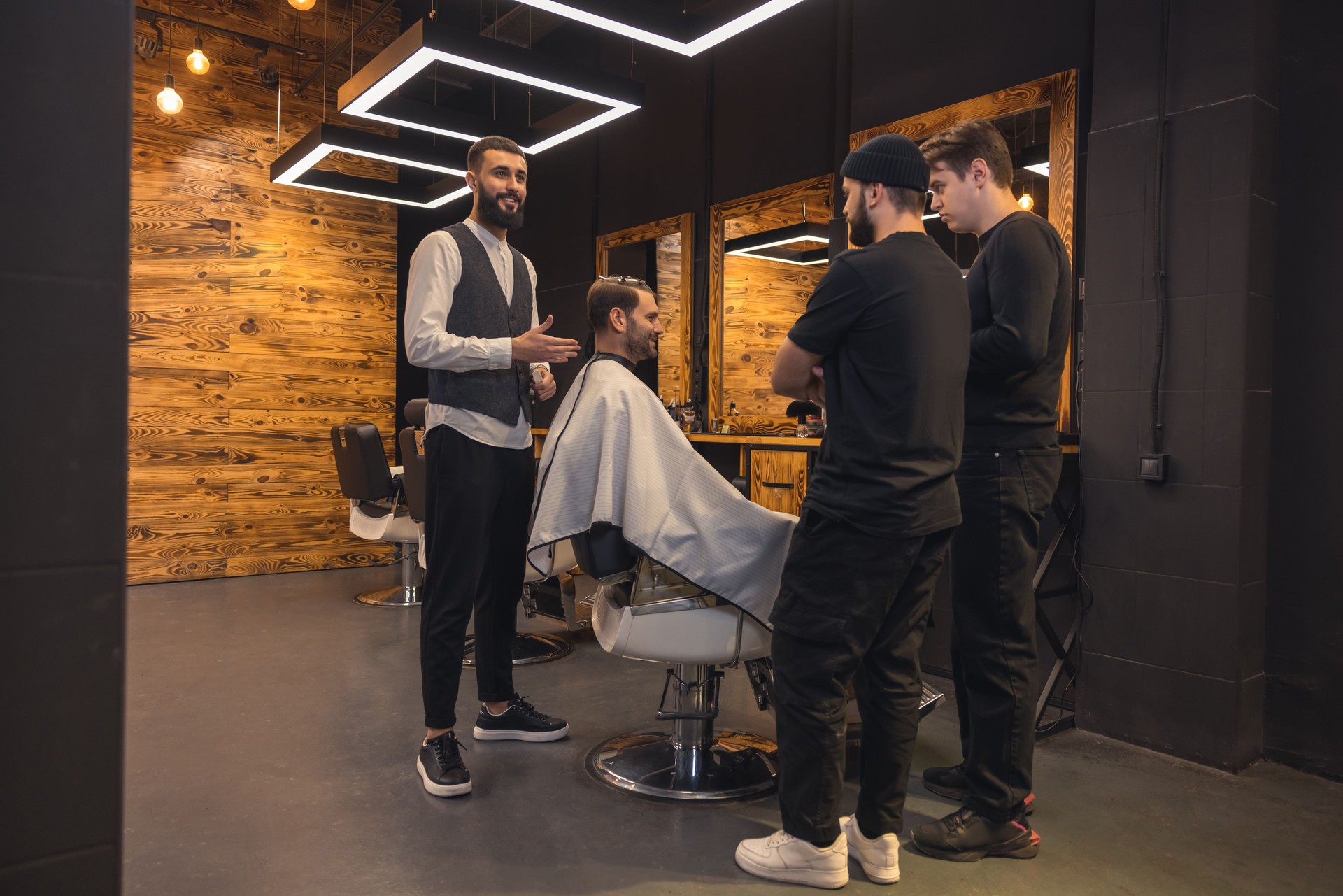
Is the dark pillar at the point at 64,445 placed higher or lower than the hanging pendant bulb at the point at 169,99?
lower

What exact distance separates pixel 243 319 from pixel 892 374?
4.68 m

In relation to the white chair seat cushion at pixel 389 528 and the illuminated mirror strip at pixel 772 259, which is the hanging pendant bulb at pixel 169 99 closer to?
the white chair seat cushion at pixel 389 528

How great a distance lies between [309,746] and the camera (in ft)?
7.95

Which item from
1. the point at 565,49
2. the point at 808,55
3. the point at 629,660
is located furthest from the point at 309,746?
the point at 565,49

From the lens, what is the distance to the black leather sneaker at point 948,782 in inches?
83.4

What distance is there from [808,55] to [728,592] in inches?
114

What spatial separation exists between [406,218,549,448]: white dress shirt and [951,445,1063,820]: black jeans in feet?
3.61

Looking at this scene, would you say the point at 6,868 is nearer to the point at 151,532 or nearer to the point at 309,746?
the point at 309,746

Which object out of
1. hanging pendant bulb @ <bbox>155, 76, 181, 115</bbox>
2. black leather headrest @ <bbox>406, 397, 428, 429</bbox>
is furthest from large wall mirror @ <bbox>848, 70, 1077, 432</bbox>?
hanging pendant bulb @ <bbox>155, 76, 181, 115</bbox>

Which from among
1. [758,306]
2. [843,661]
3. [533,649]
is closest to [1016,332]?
[843,661]

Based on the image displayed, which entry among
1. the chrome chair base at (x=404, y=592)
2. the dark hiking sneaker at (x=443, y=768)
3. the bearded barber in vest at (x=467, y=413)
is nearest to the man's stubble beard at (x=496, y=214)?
the bearded barber in vest at (x=467, y=413)

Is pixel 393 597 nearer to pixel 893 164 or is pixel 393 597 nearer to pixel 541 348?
pixel 541 348

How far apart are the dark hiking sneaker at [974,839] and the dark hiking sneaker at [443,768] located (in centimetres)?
102

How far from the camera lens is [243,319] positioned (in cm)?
521
